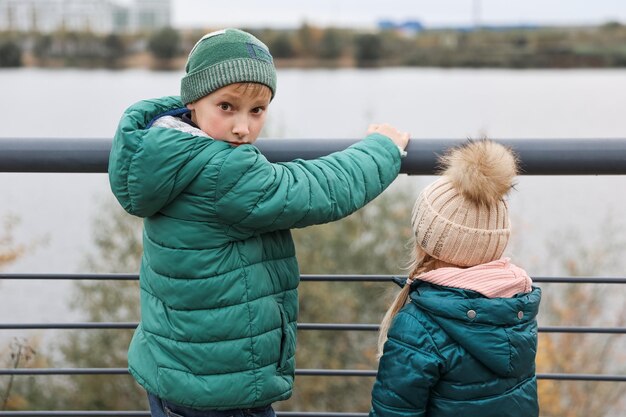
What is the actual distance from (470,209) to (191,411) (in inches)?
28.5

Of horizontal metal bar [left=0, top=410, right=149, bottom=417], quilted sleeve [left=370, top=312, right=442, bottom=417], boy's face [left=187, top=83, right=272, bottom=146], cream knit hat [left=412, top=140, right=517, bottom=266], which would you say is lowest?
horizontal metal bar [left=0, top=410, right=149, bottom=417]

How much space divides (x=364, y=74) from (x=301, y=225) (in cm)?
4059

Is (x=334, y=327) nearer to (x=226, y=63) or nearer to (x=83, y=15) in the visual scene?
(x=226, y=63)

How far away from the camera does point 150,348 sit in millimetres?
1682

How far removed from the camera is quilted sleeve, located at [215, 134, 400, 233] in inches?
61.9

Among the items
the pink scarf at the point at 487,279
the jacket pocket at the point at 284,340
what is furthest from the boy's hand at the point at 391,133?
the jacket pocket at the point at 284,340

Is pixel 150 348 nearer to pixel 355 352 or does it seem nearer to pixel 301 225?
pixel 301 225

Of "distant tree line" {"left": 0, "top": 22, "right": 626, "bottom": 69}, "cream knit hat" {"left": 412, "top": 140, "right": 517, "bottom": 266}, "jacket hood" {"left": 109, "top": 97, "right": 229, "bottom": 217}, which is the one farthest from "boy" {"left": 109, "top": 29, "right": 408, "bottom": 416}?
"distant tree line" {"left": 0, "top": 22, "right": 626, "bottom": 69}

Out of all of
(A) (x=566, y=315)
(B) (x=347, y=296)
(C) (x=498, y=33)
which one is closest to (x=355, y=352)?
(B) (x=347, y=296)

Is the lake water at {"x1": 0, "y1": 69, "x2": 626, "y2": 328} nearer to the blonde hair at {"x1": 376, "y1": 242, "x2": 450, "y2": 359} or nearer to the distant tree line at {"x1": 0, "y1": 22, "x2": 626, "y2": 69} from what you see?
the blonde hair at {"x1": 376, "y1": 242, "x2": 450, "y2": 359}

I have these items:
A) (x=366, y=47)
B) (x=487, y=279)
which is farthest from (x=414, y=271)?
(x=366, y=47)

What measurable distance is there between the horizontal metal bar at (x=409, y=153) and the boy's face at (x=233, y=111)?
0.27 m

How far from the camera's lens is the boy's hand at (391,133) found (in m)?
1.88

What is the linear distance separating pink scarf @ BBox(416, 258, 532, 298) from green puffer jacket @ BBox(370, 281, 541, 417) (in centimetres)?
1
